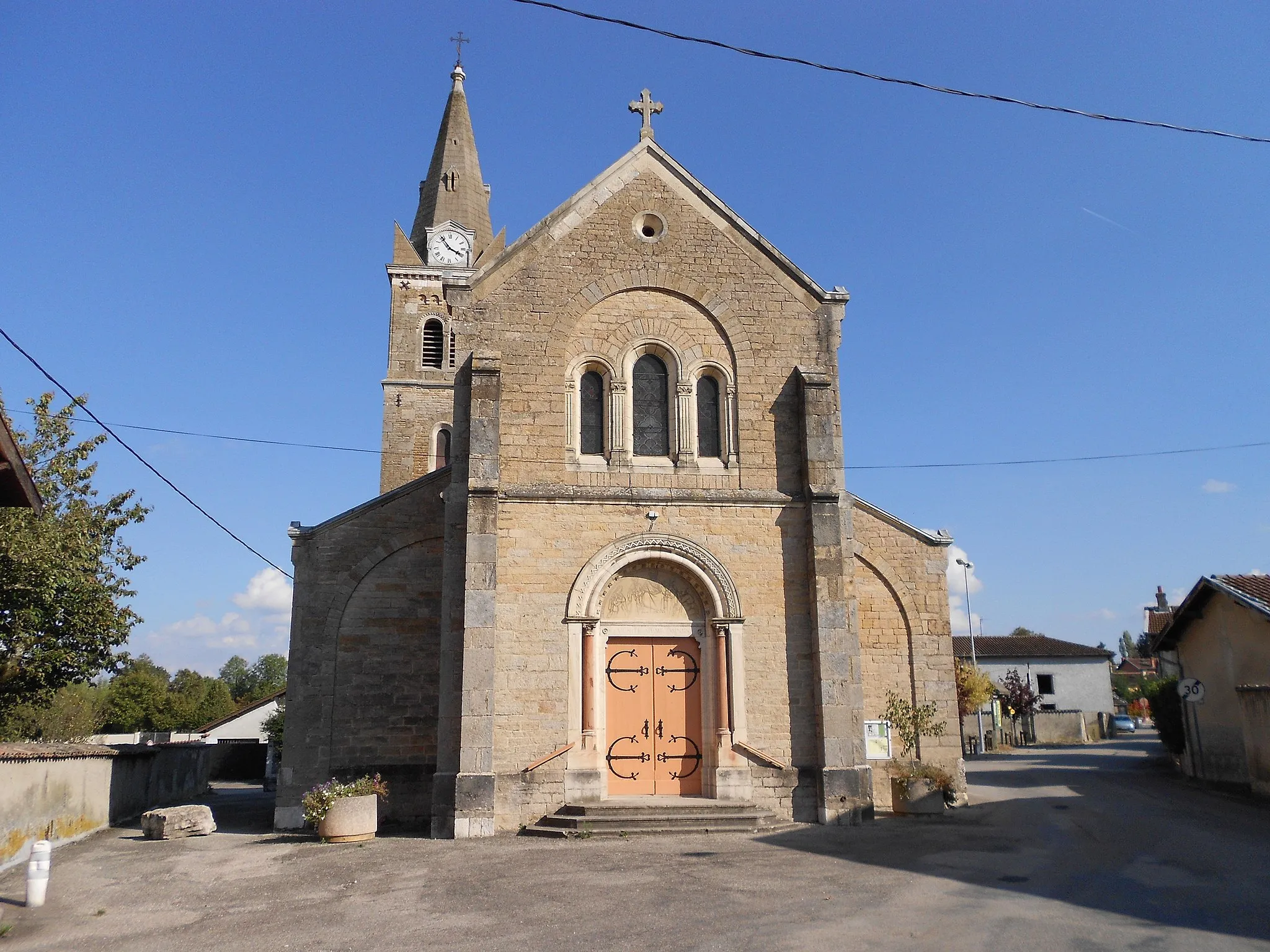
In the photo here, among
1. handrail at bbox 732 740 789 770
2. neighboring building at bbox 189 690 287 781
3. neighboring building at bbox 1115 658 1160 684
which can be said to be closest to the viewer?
handrail at bbox 732 740 789 770

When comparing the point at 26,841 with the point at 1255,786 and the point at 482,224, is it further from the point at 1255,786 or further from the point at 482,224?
the point at 482,224

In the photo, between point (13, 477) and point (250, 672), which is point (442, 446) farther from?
point (250, 672)

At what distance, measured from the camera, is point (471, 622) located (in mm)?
14789

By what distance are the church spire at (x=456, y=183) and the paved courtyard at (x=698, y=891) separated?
27.8 m

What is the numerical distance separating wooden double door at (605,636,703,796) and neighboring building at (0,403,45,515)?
855cm

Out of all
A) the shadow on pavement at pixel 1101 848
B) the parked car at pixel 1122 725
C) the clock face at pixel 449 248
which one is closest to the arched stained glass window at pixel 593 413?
the shadow on pavement at pixel 1101 848

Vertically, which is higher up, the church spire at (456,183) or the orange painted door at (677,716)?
the church spire at (456,183)

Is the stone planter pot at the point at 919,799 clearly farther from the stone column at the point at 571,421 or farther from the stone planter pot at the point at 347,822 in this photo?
the stone planter pot at the point at 347,822

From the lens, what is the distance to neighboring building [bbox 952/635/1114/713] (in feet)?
179

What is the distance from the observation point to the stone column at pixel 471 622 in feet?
47.1

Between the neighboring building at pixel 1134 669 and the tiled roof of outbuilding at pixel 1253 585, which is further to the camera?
the neighboring building at pixel 1134 669

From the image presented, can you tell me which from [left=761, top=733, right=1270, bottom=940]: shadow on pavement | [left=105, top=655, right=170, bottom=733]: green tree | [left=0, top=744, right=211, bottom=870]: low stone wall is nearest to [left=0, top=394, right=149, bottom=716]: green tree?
[left=0, top=744, right=211, bottom=870]: low stone wall

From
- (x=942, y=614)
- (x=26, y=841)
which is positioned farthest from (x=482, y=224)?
(x=26, y=841)

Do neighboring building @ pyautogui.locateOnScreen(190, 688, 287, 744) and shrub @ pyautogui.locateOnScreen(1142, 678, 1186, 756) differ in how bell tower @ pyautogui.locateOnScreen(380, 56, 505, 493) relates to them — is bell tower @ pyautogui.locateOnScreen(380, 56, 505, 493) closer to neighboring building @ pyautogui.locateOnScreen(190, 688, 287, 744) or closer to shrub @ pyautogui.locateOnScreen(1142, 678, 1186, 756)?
shrub @ pyautogui.locateOnScreen(1142, 678, 1186, 756)
